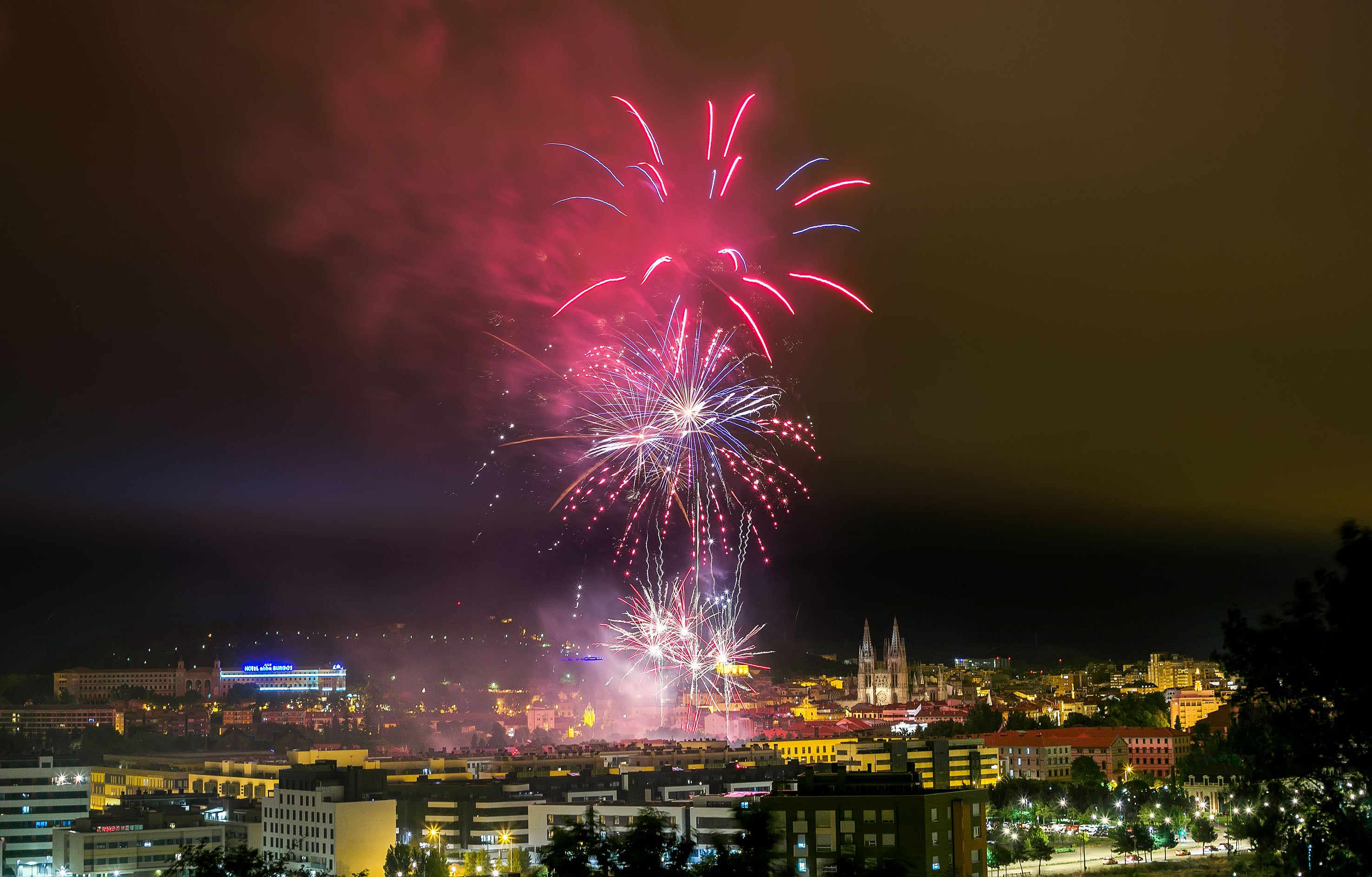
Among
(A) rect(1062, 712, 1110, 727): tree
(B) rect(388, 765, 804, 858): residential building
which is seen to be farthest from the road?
(A) rect(1062, 712, 1110, 727): tree

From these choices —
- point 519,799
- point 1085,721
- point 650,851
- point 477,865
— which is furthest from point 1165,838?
point 1085,721

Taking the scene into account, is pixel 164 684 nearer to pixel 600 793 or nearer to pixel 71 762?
pixel 71 762

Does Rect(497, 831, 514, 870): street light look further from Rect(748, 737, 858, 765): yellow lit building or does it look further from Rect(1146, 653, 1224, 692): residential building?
Rect(1146, 653, 1224, 692): residential building

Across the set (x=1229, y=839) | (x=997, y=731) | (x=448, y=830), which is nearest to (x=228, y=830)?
(x=448, y=830)

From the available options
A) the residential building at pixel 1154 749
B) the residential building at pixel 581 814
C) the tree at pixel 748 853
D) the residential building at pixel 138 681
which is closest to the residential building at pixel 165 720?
the residential building at pixel 138 681

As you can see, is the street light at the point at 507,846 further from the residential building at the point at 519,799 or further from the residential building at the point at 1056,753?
the residential building at the point at 1056,753

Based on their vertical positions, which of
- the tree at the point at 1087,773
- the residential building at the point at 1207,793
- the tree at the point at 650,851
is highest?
the tree at the point at 650,851

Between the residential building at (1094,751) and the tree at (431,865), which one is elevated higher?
the tree at (431,865)
